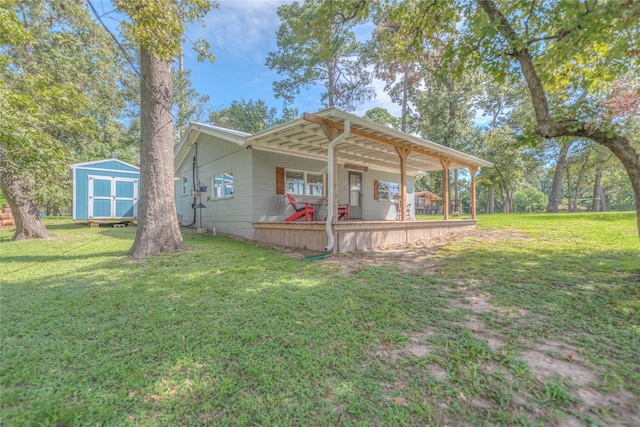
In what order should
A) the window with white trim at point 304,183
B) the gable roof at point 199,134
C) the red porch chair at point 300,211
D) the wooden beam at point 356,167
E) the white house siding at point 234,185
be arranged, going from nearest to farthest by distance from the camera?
the red porch chair at point 300,211 < the gable roof at point 199,134 < the white house siding at point 234,185 < the window with white trim at point 304,183 < the wooden beam at point 356,167

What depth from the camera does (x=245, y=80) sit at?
1920 cm

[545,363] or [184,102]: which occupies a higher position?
[184,102]

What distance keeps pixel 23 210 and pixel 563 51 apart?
483 inches

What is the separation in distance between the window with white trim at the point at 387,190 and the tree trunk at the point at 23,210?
1182 cm

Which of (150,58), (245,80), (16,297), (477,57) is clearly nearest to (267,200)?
(150,58)

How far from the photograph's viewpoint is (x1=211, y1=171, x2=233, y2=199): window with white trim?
906cm

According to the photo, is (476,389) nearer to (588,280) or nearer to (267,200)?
(588,280)

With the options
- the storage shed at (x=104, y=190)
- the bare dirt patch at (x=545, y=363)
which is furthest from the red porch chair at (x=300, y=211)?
the storage shed at (x=104, y=190)

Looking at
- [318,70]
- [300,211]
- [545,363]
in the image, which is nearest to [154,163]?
[300,211]

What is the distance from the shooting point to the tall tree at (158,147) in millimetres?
5070

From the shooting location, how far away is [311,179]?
9336 mm

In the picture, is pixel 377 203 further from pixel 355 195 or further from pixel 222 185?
pixel 222 185

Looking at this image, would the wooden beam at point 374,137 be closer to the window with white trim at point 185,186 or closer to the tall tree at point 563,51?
→ the tall tree at point 563,51

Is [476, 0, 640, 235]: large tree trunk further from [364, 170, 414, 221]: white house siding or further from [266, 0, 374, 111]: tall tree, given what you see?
[266, 0, 374, 111]: tall tree
